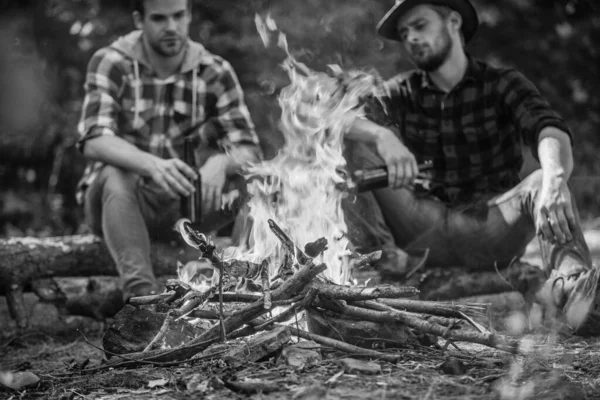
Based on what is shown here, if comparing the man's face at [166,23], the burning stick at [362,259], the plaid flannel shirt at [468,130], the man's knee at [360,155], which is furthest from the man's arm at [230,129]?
the burning stick at [362,259]

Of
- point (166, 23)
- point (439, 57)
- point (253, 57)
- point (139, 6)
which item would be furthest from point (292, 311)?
point (253, 57)

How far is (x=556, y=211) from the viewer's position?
13.1 feet

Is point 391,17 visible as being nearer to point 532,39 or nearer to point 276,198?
point 276,198

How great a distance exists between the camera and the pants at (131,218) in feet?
14.8

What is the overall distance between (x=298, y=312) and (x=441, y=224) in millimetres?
1815

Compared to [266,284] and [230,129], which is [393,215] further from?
[266,284]

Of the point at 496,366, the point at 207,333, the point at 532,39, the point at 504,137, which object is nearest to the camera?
the point at 496,366

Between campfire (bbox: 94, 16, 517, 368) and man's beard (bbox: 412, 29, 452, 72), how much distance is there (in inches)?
44.9

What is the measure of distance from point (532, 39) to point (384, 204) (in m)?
5.34

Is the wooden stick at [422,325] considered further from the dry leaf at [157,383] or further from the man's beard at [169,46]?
the man's beard at [169,46]

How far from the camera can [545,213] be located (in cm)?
405

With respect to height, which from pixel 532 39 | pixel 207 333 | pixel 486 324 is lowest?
pixel 486 324

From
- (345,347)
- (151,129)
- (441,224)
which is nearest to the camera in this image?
(345,347)

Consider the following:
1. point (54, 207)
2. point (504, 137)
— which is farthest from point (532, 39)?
point (54, 207)
